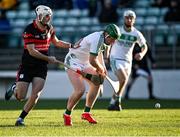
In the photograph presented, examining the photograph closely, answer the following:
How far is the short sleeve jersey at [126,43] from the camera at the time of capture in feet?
69.9

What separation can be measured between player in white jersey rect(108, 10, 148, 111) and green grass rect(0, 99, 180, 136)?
0.79m

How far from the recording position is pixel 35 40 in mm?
15320

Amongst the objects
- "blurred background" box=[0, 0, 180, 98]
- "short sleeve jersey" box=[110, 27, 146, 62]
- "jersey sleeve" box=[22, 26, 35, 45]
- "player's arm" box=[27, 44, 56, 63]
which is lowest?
"blurred background" box=[0, 0, 180, 98]

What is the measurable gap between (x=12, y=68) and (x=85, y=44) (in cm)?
1305

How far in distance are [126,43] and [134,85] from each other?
23.7ft

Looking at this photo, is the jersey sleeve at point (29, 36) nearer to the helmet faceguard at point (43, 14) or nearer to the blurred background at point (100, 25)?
the helmet faceguard at point (43, 14)

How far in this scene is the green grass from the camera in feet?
45.3

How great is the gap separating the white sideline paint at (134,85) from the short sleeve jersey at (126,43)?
21.0 ft

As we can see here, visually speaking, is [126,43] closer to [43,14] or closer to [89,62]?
[89,62]

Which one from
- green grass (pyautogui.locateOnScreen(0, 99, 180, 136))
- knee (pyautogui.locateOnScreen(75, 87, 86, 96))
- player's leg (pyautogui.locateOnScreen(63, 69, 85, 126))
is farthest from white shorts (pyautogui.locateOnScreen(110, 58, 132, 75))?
knee (pyautogui.locateOnScreen(75, 87, 86, 96))

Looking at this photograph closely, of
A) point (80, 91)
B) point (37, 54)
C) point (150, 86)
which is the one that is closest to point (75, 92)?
point (80, 91)

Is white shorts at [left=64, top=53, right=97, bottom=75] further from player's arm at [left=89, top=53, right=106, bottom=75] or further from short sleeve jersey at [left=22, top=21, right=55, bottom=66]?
short sleeve jersey at [left=22, top=21, right=55, bottom=66]

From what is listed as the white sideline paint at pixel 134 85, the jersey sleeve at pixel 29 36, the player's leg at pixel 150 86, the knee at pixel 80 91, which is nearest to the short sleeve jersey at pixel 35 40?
the jersey sleeve at pixel 29 36

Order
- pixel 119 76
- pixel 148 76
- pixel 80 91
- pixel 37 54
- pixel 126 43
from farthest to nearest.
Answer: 1. pixel 148 76
2. pixel 126 43
3. pixel 119 76
4. pixel 80 91
5. pixel 37 54
